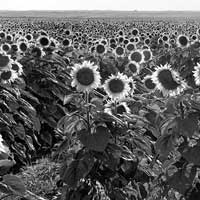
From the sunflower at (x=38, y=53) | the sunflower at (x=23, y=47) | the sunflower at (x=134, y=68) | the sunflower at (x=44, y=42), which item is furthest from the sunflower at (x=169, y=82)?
the sunflower at (x=44, y=42)

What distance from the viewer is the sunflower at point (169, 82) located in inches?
130

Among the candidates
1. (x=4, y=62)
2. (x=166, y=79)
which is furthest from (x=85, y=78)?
(x=4, y=62)

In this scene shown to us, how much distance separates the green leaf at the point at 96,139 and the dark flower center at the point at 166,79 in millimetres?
494

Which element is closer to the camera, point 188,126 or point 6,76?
point 188,126

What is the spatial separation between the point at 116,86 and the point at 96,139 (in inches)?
23.1

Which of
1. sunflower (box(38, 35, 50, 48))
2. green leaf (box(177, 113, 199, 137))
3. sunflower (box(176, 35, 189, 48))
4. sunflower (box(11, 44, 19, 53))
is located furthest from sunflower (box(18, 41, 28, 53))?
green leaf (box(177, 113, 199, 137))

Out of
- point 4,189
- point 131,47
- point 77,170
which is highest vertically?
point 4,189

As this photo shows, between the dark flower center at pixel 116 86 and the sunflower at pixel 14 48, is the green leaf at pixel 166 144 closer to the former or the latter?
the dark flower center at pixel 116 86

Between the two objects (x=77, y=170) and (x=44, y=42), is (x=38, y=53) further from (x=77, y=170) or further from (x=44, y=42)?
(x=77, y=170)

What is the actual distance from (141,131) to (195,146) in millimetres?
753

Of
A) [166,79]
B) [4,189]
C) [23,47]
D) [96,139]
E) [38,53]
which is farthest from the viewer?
[23,47]

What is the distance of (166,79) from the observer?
11.2 feet

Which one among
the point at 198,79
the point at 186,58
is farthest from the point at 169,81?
the point at 186,58

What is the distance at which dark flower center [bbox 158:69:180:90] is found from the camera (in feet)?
11.1
